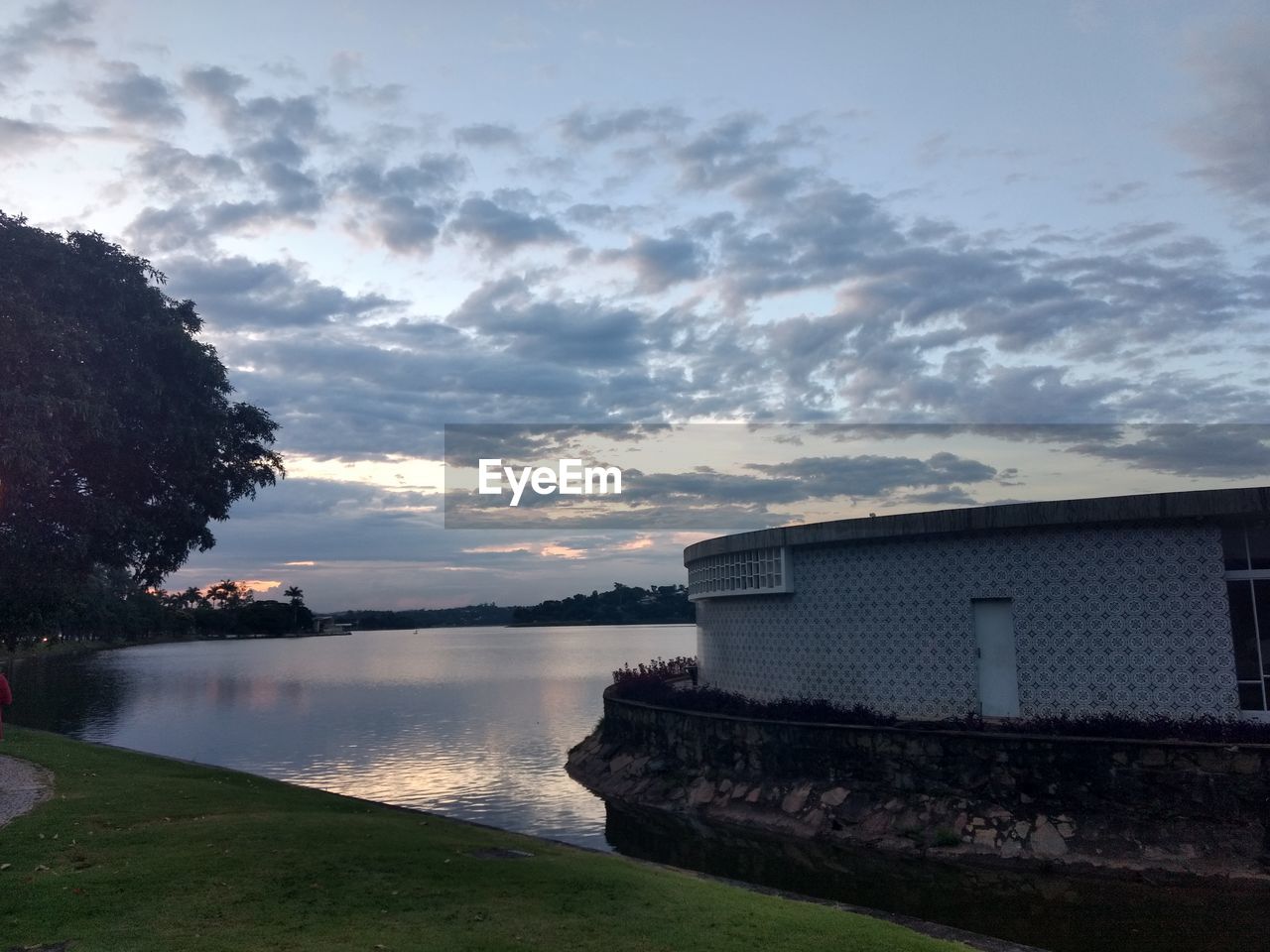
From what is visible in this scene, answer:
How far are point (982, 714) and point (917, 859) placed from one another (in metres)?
3.87

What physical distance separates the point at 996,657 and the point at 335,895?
50.3 feet

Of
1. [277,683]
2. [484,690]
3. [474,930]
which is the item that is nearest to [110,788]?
[474,930]

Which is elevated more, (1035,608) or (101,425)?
(101,425)

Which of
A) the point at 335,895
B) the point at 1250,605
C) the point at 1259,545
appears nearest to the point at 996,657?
the point at 1250,605

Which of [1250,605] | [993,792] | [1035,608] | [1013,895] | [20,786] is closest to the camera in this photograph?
[1013,895]

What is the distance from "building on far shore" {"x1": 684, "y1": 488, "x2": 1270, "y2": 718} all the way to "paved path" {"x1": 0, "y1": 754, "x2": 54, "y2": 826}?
54.2 feet

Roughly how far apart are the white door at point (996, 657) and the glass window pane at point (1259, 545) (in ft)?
15.2

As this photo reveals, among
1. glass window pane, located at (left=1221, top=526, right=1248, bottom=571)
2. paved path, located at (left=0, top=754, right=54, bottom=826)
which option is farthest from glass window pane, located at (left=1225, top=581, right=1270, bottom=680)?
paved path, located at (left=0, top=754, right=54, bottom=826)

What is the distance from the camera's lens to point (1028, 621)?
20281 mm

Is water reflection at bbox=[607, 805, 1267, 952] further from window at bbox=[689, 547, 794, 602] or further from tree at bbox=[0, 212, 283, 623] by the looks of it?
tree at bbox=[0, 212, 283, 623]

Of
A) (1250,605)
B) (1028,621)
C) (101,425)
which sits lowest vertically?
(1028,621)

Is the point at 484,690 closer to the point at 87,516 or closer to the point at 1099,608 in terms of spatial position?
the point at 87,516

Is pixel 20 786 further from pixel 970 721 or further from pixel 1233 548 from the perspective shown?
pixel 1233 548

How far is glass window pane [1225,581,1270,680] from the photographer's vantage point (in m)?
18.3
